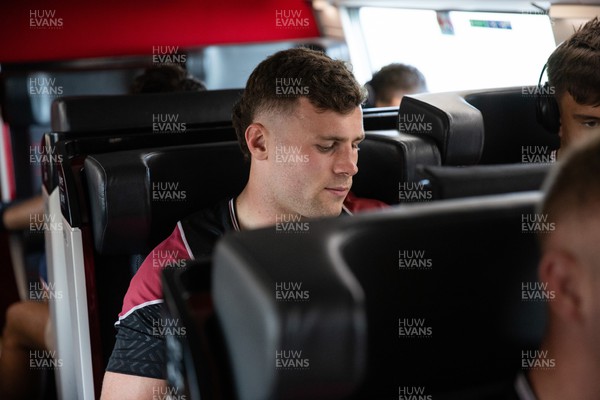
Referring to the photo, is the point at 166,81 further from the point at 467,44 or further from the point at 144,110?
the point at 467,44

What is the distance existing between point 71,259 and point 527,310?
54.0 inches

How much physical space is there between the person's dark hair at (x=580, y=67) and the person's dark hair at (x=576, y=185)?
109 cm

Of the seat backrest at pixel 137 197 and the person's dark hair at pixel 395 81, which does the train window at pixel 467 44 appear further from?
the seat backrest at pixel 137 197

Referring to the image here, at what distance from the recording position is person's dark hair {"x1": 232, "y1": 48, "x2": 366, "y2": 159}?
1.74 m

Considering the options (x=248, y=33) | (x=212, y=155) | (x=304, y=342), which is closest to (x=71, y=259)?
(x=212, y=155)

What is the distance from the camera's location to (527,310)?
2.81 ft

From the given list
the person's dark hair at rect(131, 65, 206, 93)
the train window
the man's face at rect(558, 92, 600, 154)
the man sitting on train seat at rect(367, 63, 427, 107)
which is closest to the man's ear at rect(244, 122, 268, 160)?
the man's face at rect(558, 92, 600, 154)

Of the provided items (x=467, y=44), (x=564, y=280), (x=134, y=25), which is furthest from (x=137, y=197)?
(x=134, y=25)

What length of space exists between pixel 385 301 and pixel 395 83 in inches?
125

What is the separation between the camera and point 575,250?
0.74 meters

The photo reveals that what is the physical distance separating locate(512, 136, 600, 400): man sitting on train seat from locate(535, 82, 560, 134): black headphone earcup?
3.83 ft

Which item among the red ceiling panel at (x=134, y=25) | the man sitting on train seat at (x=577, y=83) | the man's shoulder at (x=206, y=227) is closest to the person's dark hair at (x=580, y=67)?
the man sitting on train seat at (x=577, y=83)

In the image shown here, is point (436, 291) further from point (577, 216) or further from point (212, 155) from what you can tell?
point (212, 155)

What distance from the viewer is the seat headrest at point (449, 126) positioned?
1.95 meters
